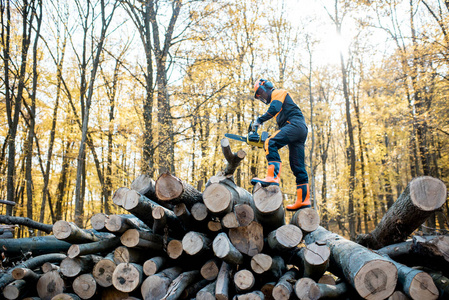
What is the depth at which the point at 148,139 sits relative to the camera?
10.2 m

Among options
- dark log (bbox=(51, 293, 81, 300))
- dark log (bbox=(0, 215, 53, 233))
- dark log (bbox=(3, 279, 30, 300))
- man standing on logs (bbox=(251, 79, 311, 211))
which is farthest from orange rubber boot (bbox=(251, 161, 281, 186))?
dark log (bbox=(0, 215, 53, 233))

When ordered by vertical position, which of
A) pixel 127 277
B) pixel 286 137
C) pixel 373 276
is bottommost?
pixel 127 277

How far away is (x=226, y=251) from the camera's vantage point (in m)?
2.69

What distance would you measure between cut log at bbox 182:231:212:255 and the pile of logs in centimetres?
1

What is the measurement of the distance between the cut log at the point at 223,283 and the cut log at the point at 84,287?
1.33m

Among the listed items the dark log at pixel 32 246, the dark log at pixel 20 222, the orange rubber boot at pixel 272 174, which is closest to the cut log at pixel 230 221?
the orange rubber boot at pixel 272 174

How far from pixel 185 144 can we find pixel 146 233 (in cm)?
1443

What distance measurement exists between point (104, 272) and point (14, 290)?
954 millimetres

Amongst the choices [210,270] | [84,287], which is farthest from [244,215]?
[84,287]

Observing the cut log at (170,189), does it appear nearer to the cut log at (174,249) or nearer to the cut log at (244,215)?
the cut log at (174,249)

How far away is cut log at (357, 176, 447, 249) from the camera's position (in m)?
2.56

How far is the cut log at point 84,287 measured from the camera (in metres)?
2.99

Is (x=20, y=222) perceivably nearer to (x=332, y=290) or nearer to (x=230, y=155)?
(x=230, y=155)

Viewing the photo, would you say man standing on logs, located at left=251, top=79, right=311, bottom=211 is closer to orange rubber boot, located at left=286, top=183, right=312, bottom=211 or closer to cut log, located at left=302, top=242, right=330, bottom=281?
orange rubber boot, located at left=286, top=183, right=312, bottom=211
